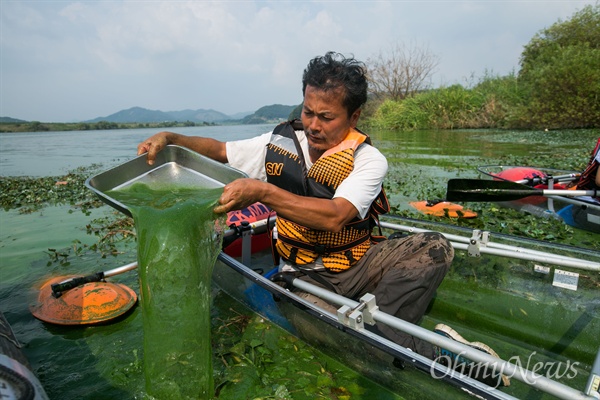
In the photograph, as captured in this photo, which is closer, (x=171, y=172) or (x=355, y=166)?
(x=355, y=166)

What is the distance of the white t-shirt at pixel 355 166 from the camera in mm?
2312

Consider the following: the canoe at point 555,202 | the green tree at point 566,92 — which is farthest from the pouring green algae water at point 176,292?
the green tree at point 566,92

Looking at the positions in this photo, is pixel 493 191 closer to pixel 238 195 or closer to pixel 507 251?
pixel 507 251

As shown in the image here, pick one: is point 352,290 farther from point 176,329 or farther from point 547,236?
point 547,236

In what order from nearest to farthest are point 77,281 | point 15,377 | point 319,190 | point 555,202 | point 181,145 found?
point 15,377, point 319,190, point 181,145, point 77,281, point 555,202

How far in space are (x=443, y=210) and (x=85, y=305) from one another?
4.17m

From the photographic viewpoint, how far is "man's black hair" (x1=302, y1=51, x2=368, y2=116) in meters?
2.35

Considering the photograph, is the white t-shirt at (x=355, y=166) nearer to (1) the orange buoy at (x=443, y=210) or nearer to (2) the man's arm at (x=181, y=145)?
(2) the man's arm at (x=181, y=145)

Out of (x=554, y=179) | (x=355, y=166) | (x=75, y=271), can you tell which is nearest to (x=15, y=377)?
(x=355, y=166)

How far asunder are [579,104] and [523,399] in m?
19.6

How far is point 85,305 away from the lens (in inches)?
126

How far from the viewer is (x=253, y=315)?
300 centimetres

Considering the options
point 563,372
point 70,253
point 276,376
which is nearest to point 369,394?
point 276,376

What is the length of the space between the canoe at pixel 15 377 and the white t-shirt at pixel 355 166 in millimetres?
1622
